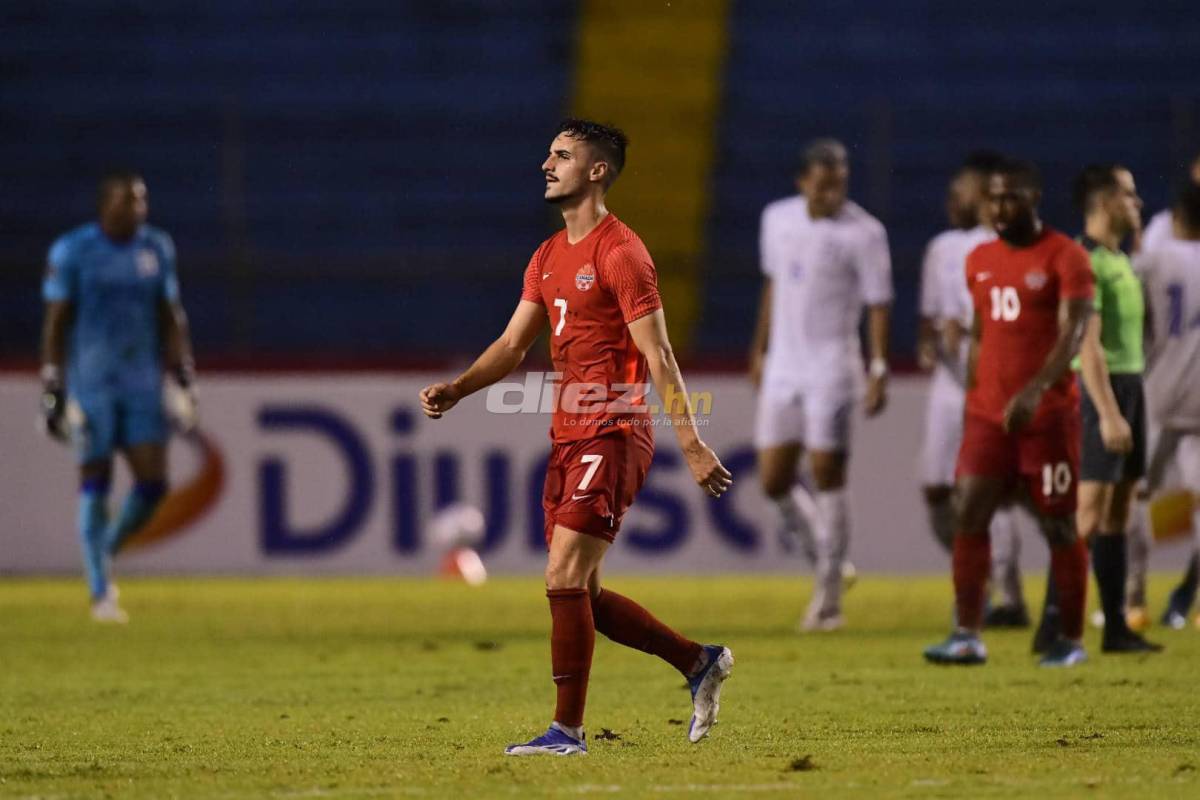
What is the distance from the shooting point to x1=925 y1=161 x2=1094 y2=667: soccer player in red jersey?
848 cm

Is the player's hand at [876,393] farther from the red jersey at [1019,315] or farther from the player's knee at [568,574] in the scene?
the player's knee at [568,574]

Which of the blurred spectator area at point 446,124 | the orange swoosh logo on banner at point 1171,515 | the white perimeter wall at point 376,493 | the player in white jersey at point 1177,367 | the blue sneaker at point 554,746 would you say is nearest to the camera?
the blue sneaker at point 554,746

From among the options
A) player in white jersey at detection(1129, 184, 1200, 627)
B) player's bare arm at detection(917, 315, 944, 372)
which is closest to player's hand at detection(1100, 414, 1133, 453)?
player in white jersey at detection(1129, 184, 1200, 627)

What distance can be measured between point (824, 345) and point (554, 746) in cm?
516

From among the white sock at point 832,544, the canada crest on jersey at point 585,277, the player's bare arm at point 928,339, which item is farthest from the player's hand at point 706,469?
the player's bare arm at point 928,339

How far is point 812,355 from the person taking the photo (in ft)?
35.8

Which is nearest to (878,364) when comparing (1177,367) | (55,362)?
(1177,367)

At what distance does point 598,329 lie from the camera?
6199mm

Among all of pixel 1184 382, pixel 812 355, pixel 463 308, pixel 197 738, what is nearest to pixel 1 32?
pixel 463 308

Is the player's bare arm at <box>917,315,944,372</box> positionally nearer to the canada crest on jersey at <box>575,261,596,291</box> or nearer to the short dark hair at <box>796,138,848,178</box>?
the short dark hair at <box>796,138,848,178</box>

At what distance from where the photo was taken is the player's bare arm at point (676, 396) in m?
5.89

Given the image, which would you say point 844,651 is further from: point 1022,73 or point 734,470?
point 1022,73

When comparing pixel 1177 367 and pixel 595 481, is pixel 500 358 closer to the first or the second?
pixel 595 481

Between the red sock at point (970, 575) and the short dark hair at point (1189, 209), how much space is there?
2.64 meters
